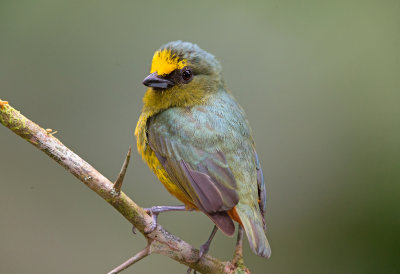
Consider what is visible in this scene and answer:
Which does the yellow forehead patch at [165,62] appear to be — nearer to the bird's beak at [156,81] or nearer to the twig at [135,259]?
the bird's beak at [156,81]

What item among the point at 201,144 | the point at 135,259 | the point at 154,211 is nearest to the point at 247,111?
the point at 201,144

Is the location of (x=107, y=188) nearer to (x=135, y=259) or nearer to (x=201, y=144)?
(x=135, y=259)

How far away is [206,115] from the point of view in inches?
140

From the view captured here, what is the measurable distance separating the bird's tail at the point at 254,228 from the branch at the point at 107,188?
236 mm

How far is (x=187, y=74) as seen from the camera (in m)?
3.77

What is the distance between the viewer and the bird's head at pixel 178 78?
Answer: 3.65 metres

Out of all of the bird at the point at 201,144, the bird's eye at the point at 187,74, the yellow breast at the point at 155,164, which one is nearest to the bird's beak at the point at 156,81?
the bird at the point at 201,144

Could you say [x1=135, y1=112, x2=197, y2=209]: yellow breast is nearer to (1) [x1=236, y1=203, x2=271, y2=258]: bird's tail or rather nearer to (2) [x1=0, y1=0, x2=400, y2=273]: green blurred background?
(1) [x1=236, y1=203, x2=271, y2=258]: bird's tail

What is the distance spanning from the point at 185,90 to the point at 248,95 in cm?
136

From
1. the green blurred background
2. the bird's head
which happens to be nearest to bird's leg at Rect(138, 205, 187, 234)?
the bird's head

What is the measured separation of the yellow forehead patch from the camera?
11.9ft

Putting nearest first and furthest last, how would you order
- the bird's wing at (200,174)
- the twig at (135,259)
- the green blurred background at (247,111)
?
1. the twig at (135,259)
2. the bird's wing at (200,174)
3. the green blurred background at (247,111)

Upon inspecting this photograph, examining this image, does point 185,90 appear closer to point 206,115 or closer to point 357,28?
point 206,115

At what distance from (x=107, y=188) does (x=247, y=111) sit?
8.03ft
